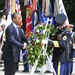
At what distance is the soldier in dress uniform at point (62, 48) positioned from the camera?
7.62 meters

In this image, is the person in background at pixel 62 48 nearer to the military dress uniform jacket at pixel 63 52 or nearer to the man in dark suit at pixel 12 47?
the military dress uniform jacket at pixel 63 52

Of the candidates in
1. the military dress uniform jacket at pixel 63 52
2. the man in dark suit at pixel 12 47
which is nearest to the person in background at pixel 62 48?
the military dress uniform jacket at pixel 63 52

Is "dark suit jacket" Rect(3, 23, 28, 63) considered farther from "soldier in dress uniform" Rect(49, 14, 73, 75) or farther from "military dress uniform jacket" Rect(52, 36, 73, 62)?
"military dress uniform jacket" Rect(52, 36, 73, 62)

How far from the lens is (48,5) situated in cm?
1414

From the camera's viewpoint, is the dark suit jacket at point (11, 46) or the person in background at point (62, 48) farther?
the person in background at point (62, 48)

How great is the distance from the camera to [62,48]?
7777 millimetres

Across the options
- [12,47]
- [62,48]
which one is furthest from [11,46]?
[62,48]

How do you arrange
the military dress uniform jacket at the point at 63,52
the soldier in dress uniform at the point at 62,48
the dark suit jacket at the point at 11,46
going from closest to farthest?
the dark suit jacket at the point at 11,46 → the soldier in dress uniform at the point at 62,48 → the military dress uniform jacket at the point at 63,52

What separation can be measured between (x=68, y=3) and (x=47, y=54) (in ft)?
68.9

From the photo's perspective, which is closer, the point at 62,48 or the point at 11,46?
the point at 11,46

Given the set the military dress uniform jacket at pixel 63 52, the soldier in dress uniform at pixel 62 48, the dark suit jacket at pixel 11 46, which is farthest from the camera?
the military dress uniform jacket at pixel 63 52

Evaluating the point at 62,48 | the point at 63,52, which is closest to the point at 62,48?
the point at 62,48

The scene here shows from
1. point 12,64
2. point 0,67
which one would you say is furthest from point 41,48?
point 0,67

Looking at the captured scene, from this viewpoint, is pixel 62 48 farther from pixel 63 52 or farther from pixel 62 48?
pixel 63 52
